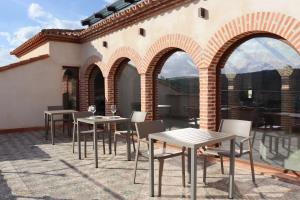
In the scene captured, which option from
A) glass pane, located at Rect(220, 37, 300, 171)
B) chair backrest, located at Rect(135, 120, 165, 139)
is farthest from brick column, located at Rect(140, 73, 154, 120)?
chair backrest, located at Rect(135, 120, 165, 139)

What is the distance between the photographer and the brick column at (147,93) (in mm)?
8047

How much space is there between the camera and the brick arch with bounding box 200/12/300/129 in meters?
4.62

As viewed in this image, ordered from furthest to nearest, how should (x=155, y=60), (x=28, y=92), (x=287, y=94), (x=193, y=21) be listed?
1. (x=28, y=92)
2. (x=155, y=60)
3. (x=193, y=21)
4. (x=287, y=94)

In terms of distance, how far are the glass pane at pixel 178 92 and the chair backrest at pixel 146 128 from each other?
250 cm

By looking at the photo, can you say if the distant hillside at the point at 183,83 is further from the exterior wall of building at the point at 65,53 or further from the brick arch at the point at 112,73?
the exterior wall of building at the point at 65,53

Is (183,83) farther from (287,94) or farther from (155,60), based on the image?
(287,94)

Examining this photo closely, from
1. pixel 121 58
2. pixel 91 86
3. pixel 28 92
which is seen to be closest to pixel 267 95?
pixel 121 58

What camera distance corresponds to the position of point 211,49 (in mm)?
5973

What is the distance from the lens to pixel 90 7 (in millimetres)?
12586

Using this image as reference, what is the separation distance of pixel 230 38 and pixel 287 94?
1.43 m

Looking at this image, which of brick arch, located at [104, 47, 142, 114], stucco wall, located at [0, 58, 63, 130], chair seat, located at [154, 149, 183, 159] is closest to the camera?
chair seat, located at [154, 149, 183, 159]

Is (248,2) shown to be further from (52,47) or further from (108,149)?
(52,47)

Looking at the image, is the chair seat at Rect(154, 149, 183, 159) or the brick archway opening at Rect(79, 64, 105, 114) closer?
the chair seat at Rect(154, 149, 183, 159)

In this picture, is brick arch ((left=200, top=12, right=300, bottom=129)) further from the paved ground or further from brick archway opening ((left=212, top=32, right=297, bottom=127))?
the paved ground
